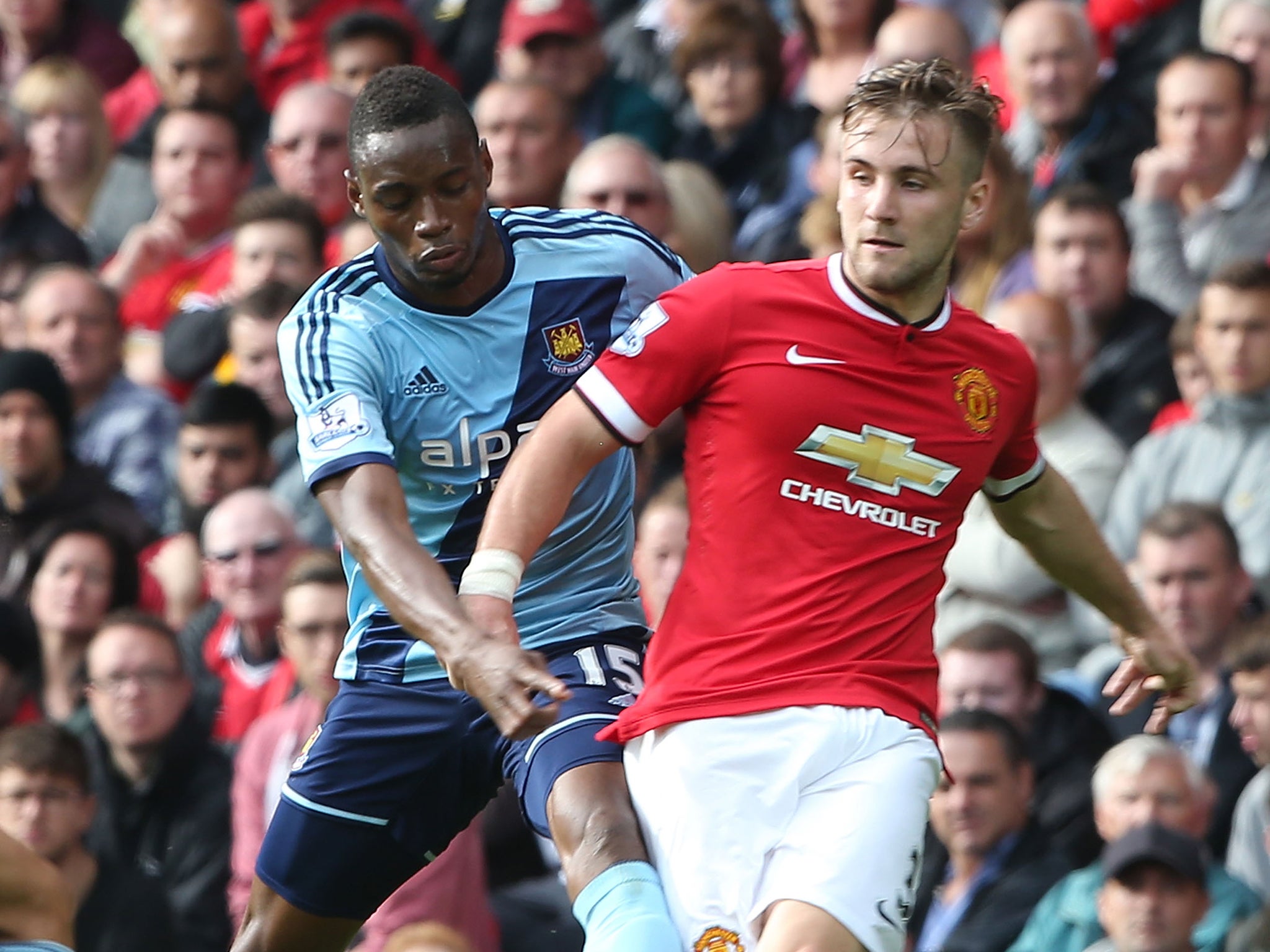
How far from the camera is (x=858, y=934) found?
16.0ft

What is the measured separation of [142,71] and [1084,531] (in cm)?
997

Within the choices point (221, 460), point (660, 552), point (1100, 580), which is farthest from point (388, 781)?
point (221, 460)

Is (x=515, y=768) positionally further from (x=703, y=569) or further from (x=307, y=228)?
(x=307, y=228)

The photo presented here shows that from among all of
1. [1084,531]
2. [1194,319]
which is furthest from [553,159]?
[1084,531]

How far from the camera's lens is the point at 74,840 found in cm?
838

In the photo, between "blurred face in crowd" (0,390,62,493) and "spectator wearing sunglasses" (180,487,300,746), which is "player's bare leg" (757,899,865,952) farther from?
"blurred face in crowd" (0,390,62,493)

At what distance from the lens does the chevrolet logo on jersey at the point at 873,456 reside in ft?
16.6

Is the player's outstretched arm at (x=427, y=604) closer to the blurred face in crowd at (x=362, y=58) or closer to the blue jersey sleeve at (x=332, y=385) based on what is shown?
the blue jersey sleeve at (x=332, y=385)

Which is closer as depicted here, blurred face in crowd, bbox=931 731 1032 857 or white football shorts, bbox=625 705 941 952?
white football shorts, bbox=625 705 941 952

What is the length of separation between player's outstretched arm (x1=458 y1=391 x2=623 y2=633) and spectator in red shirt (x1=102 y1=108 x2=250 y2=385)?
24.2ft

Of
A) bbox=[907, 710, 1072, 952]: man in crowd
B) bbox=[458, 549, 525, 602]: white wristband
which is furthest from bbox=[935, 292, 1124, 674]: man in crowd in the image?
bbox=[458, 549, 525, 602]: white wristband

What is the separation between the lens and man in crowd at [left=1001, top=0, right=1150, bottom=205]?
33.3 feet

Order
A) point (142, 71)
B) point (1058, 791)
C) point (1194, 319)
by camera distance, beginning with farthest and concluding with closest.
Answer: point (142, 71), point (1194, 319), point (1058, 791)

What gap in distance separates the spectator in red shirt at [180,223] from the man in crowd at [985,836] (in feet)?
18.9
